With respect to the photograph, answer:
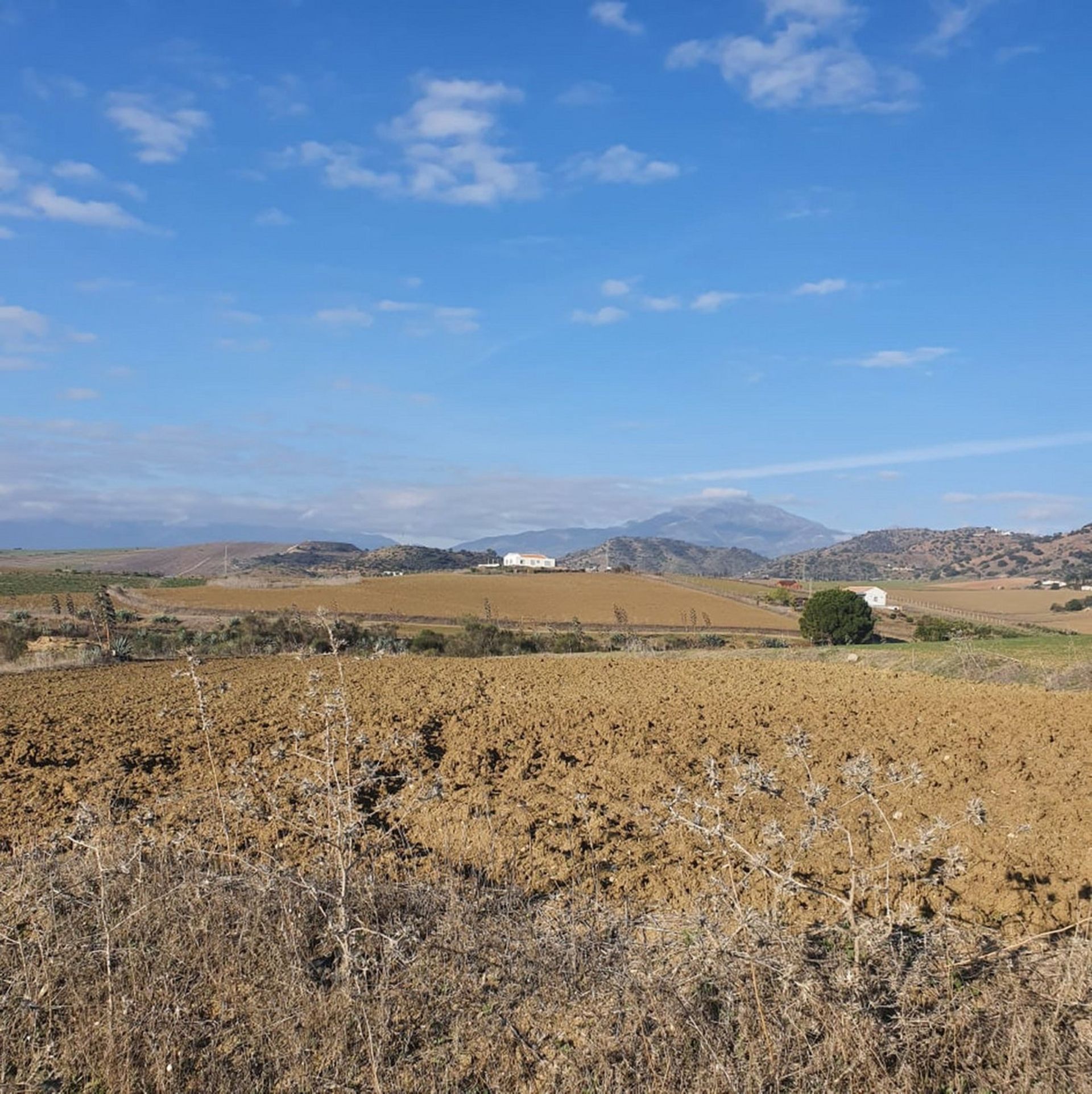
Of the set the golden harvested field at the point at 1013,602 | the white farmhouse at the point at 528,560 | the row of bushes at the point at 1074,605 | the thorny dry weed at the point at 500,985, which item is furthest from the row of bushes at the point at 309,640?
the white farmhouse at the point at 528,560

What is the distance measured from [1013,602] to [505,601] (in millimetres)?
48498

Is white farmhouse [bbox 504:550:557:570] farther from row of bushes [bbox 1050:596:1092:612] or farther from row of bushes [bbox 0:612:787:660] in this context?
row of bushes [bbox 0:612:787:660]

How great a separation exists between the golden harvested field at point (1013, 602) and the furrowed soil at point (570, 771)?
138ft

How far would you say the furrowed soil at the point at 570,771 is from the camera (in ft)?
18.1

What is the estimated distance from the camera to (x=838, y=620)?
38.8 meters

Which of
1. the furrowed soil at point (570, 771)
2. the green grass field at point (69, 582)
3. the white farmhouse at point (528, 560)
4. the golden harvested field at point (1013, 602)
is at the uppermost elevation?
the white farmhouse at point (528, 560)

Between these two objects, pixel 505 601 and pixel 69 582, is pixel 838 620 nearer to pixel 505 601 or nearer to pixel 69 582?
pixel 505 601

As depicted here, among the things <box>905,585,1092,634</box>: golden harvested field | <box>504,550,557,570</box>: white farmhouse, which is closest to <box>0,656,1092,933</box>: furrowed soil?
<box>905,585,1092,634</box>: golden harvested field

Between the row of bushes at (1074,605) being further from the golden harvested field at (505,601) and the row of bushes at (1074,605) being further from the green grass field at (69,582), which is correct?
the green grass field at (69,582)

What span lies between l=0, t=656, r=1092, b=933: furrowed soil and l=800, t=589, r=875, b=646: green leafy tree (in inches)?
950

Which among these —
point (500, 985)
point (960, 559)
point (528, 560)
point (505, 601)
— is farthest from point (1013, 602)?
point (960, 559)

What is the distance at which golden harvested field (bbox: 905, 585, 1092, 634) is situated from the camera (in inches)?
2196

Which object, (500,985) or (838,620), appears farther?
(838,620)

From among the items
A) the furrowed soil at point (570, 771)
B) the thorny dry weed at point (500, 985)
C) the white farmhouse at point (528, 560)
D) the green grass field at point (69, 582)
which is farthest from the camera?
the white farmhouse at point (528, 560)
